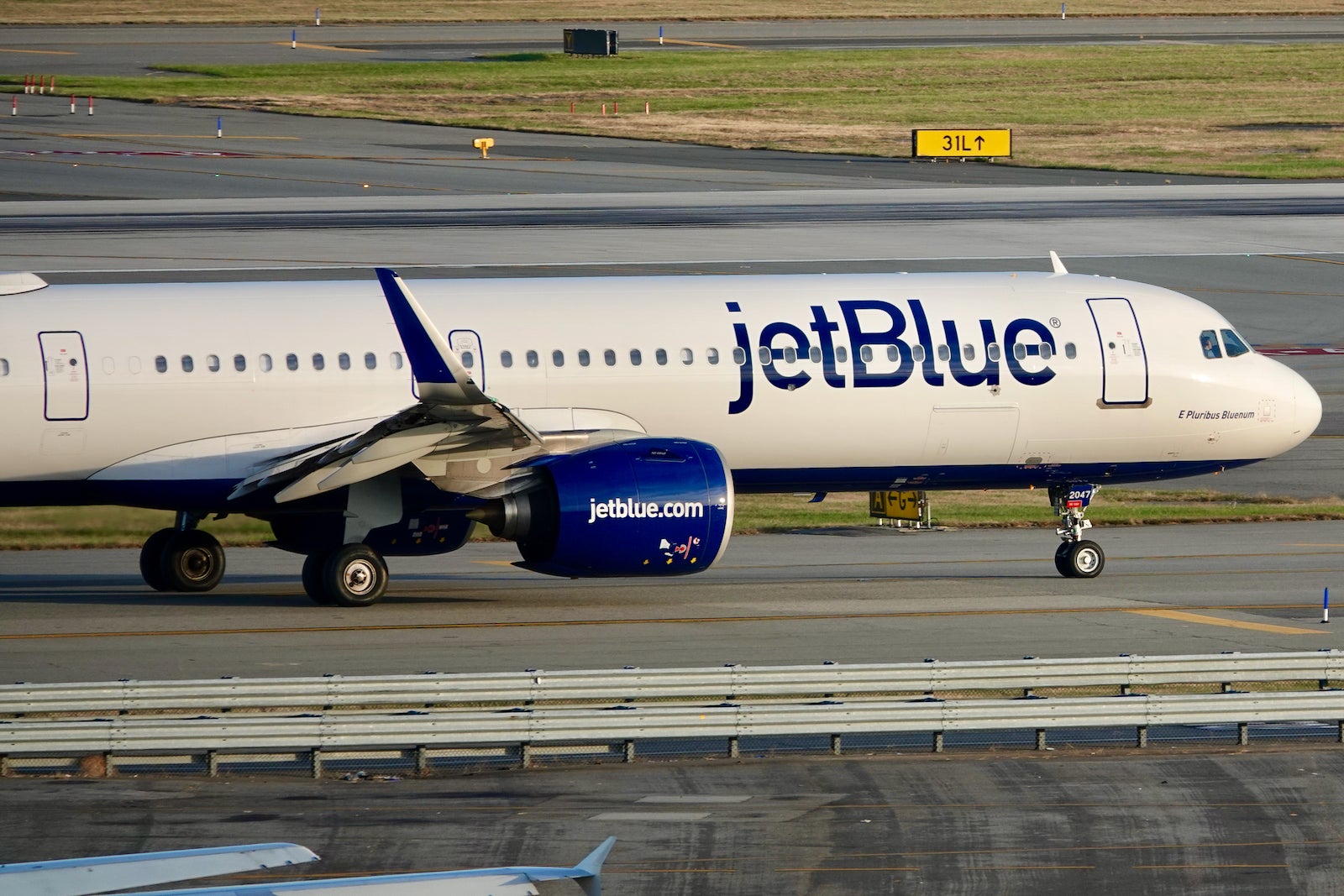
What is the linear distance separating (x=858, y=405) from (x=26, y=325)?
39.6ft

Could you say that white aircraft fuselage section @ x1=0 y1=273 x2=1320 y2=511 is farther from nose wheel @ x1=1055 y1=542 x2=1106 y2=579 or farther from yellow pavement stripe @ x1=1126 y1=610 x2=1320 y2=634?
yellow pavement stripe @ x1=1126 y1=610 x2=1320 y2=634

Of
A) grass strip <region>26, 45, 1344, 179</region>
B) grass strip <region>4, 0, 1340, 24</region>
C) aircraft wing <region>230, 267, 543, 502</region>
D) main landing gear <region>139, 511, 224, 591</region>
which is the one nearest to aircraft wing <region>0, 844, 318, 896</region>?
aircraft wing <region>230, 267, 543, 502</region>

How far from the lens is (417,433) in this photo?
26062 millimetres

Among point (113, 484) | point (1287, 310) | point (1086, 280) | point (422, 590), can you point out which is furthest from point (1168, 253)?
point (113, 484)

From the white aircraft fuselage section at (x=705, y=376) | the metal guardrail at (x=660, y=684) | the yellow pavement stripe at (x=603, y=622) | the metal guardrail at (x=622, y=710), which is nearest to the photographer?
the metal guardrail at (x=622, y=710)

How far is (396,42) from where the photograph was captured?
115750 mm

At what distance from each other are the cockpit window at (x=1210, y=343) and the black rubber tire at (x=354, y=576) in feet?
44.0

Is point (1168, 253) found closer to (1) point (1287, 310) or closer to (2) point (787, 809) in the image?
(1) point (1287, 310)

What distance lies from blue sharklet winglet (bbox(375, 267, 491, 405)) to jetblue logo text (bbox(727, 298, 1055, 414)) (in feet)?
17.3

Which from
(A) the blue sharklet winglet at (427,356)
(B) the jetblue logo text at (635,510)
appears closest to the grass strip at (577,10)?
(A) the blue sharklet winglet at (427,356)

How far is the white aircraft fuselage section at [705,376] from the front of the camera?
27547 millimetres

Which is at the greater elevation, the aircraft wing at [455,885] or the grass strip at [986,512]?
the aircraft wing at [455,885]

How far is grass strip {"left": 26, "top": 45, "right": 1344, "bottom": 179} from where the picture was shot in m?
87.4

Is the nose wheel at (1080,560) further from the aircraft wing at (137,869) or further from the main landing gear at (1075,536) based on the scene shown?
the aircraft wing at (137,869)
